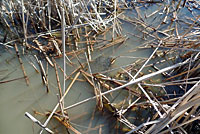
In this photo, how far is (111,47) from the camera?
A: 2.67m

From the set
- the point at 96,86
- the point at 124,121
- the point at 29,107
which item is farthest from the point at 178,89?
the point at 29,107

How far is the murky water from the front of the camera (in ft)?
6.10

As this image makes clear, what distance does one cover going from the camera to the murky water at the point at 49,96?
73.2 inches

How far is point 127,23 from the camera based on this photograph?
3047 millimetres

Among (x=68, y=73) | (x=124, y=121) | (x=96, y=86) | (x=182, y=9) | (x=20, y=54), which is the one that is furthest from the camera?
(x=182, y=9)

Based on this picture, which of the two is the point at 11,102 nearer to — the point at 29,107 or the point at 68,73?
the point at 29,107

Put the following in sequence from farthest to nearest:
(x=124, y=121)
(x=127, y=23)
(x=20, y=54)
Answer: (x=127, y=23) → (x=20, y=54) → (x=124, y=121)

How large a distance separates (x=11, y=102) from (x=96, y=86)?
925 millimetres

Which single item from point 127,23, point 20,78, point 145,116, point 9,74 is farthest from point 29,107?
point 127,23

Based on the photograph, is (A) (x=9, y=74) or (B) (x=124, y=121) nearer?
(B) (x=124, y=121)

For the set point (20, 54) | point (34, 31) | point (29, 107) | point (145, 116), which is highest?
point (34, 31)

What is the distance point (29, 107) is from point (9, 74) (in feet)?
1.84

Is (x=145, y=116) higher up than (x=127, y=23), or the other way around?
(x=127, y=23)

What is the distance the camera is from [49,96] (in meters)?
2.08
